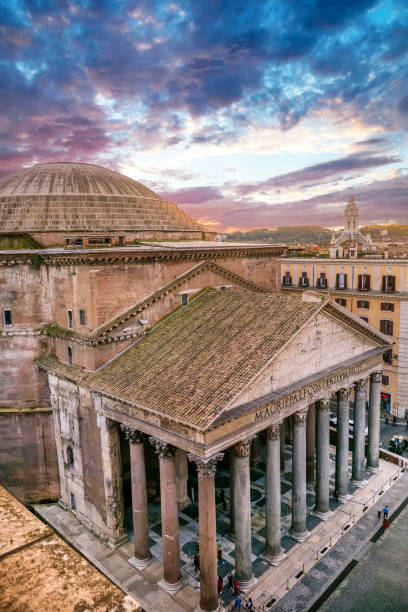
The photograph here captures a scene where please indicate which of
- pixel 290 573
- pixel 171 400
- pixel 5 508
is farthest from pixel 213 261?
pixel 5 508

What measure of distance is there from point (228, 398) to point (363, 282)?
3048 cm

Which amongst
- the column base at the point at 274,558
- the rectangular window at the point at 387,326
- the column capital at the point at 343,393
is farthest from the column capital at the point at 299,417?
the rectangular window at the point at 387,326

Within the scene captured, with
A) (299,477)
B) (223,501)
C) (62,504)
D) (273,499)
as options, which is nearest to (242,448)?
(273,499)

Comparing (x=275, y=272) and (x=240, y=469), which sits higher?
(x=275, y=272)

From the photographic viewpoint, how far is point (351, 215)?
103 meters

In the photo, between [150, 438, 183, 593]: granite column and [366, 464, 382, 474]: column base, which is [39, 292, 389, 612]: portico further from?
[366, 464, 382, 474]: column base

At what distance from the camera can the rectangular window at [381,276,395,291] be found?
136 ft

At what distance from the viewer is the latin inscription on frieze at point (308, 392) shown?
65.5 feet

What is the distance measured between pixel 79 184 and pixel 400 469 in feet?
103

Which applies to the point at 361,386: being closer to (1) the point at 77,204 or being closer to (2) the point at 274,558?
(2) the point at 274,558

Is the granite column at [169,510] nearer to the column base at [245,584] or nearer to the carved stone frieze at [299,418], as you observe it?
the column base at [245,584]

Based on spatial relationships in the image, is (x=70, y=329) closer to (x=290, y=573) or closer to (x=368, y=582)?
(x=290, y=573)

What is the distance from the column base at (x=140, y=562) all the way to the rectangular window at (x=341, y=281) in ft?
106

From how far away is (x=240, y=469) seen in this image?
19.2m
